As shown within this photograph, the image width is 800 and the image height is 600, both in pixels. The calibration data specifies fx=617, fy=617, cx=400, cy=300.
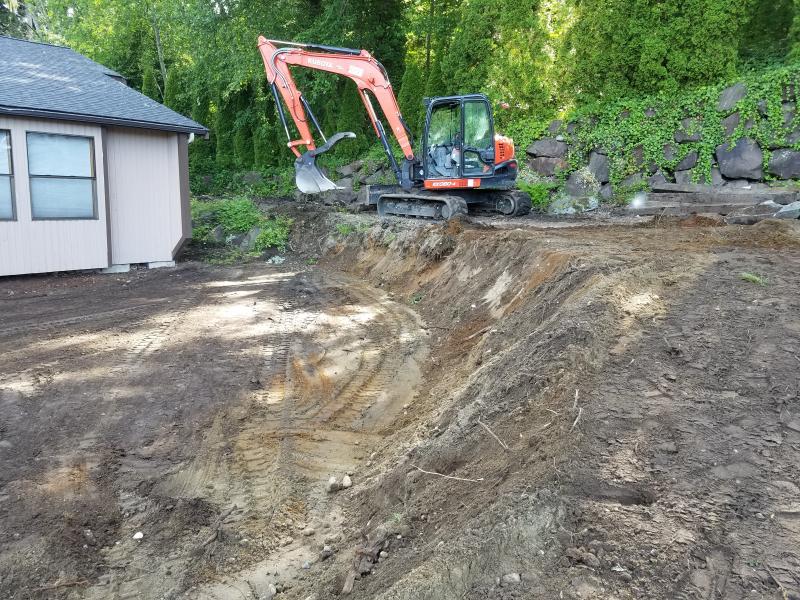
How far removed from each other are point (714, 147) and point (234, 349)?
11.8m

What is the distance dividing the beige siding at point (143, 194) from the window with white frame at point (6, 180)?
6.16ft

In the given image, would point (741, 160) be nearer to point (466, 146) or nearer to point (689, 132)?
point (689, 132)

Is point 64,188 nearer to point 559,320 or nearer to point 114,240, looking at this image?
point 114,240

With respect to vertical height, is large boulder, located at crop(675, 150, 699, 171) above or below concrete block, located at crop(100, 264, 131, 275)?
above

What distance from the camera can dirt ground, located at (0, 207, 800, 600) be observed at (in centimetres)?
281

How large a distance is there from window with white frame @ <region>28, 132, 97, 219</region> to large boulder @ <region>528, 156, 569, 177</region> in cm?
1122

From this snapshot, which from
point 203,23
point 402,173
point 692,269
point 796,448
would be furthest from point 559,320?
point 203,23

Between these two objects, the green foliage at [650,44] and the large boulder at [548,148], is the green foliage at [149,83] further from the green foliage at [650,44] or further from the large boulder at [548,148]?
the green foliage at [650,44]

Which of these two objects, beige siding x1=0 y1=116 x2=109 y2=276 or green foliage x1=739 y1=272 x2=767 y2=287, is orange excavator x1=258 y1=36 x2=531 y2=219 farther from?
green foliage x1=739 y1=272 x2=767 y2=287

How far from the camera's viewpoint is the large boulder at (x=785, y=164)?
12.6 meters

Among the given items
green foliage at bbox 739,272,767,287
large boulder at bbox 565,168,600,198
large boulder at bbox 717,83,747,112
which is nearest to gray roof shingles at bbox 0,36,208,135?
large boulder at bbox 565,168,600,198

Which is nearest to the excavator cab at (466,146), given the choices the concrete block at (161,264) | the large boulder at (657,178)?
the large boulder at (657,178)

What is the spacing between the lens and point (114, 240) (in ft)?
43.7

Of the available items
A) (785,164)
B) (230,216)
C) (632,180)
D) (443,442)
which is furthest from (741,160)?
(230,216)
